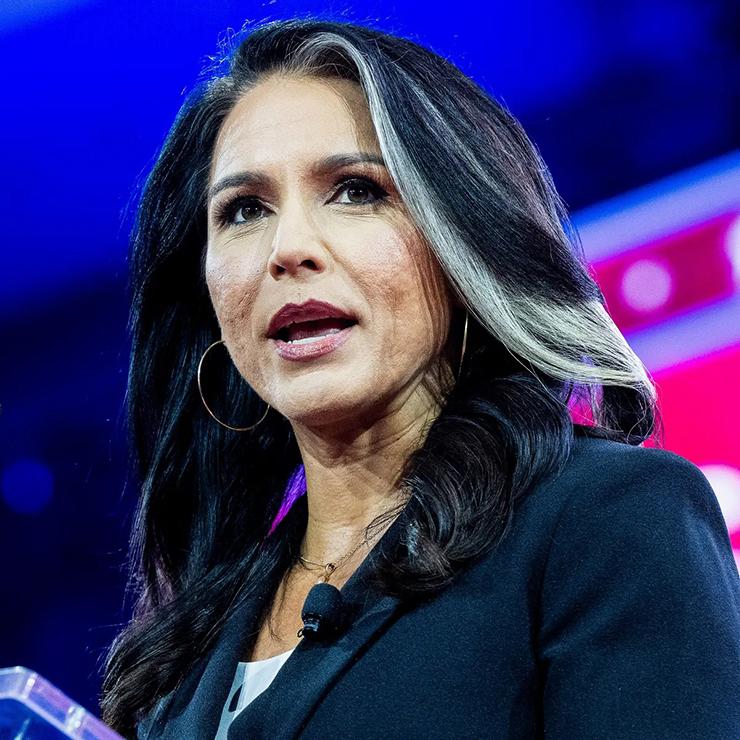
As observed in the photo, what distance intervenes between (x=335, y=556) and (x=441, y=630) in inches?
17.9

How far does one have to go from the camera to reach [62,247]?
9.29 feet

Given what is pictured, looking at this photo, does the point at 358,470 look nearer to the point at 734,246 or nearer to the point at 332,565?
the point at 332,565

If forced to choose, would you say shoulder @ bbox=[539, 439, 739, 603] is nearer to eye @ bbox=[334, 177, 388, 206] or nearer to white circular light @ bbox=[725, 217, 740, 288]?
eye @ bbox=[334, 177, 388, 206]

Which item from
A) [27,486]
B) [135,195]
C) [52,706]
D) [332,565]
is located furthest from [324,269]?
[27,486]

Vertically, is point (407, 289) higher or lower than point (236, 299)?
lower

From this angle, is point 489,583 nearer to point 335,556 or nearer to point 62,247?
point 335,556

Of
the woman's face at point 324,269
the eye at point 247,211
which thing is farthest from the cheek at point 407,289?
the eye at point 247,211

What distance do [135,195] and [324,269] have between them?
3.50 feet

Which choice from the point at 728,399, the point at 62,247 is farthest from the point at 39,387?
the point at 728,399

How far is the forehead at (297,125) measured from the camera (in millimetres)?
1786

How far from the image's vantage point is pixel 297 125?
1.82m

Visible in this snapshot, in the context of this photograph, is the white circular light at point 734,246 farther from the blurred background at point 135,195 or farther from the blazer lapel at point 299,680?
the blazer lapel at point 299,680

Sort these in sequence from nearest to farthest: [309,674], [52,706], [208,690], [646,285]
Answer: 1. [52,706]
2. [309,674]
3. [208,690]
4. [646,285]

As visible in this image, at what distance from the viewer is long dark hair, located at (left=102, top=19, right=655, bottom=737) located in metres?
1.61
